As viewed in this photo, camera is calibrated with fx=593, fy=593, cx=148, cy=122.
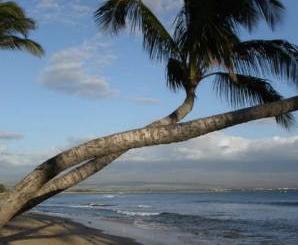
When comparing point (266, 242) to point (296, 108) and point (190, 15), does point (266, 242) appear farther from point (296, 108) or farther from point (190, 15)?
point (296, 108)

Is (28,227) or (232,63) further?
(28,227)

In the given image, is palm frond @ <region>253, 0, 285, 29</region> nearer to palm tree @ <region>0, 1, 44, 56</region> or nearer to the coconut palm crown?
the coconut palm crown

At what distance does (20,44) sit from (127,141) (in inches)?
370

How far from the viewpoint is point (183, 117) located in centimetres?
1029

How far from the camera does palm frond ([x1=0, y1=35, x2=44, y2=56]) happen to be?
15.6 m

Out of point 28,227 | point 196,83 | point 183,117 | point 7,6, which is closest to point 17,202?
point 183,117

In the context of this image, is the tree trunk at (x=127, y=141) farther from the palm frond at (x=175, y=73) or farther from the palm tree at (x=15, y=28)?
the palm tree at (x=15, y=28)

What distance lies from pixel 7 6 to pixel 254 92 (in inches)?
248

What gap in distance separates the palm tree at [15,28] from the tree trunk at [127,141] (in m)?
7.35

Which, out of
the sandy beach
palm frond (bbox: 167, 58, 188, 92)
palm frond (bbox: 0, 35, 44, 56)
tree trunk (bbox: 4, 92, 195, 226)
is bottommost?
the sandy beach

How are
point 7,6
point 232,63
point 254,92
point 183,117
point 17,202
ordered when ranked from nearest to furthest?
point 17,202 < point 183,117 < point 232,63 < point 254,92 < point 7,6

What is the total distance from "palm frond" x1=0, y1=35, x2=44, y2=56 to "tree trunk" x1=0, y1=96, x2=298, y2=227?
832cm

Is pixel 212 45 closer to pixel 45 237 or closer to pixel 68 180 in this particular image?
pixel 68 180

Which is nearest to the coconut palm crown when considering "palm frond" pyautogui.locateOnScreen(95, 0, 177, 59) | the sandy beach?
"palm frond" pyautogui.locateOnScreen(95, 0, 177, 59)
